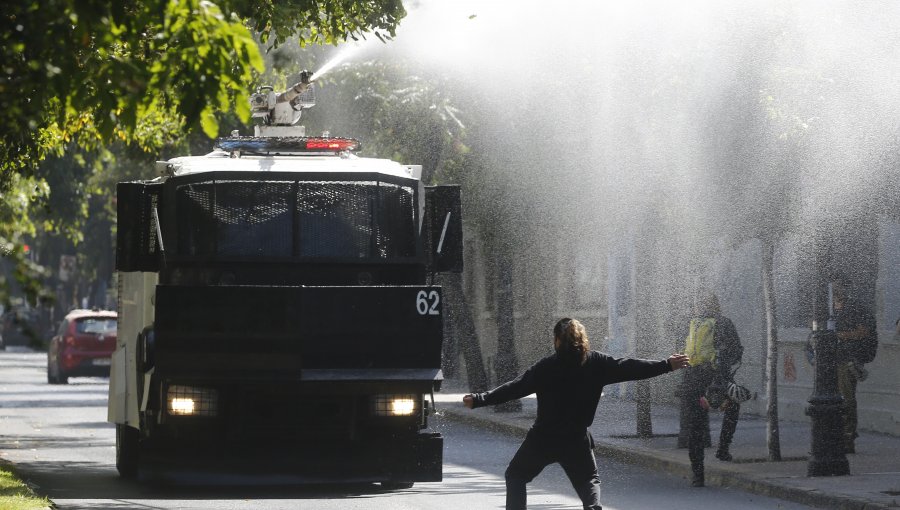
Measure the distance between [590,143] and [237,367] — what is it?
10.1 metres

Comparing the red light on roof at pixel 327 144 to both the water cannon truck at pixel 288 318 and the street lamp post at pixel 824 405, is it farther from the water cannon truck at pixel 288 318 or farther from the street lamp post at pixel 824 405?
the street lamp post at pixel 824 405

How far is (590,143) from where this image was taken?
19859 millimetres

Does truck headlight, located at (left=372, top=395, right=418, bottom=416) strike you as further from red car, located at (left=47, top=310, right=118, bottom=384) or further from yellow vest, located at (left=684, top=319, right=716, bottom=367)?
red car, located at (left=47, top=310, right=118, bottom=384)

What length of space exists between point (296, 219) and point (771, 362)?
6.04 m

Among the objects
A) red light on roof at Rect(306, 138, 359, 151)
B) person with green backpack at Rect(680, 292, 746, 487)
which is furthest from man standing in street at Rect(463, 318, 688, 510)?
person with green backpack at Rect(680, 292, 746, 487)

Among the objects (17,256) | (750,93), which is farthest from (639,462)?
(17,256)

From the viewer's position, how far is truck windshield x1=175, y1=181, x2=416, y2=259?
1109 centimetres

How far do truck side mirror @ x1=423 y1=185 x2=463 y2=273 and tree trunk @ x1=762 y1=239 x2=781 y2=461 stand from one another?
4715 millimetres

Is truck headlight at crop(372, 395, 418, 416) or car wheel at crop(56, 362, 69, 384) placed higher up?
truck headlight at crop(372, 395, 418, 416)

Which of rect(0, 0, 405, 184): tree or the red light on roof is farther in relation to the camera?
the red light on roof

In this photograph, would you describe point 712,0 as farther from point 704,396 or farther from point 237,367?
point 237,367

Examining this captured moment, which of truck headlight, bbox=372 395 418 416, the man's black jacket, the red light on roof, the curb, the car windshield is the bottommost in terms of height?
the curb

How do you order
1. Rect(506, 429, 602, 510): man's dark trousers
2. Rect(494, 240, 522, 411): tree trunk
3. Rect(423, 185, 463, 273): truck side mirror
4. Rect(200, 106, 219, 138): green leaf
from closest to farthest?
1. Rect(200, 106, 219, 138): green leaf
2. Rect(506, 429, 602, 510): man's dark trousers
3. Rect(423, 185, 463, 273): truck side mirror
4. Rect(494, 240, 522, 411): tree trunk

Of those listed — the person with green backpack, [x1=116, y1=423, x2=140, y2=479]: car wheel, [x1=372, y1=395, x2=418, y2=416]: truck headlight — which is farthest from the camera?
the person with green backpack
